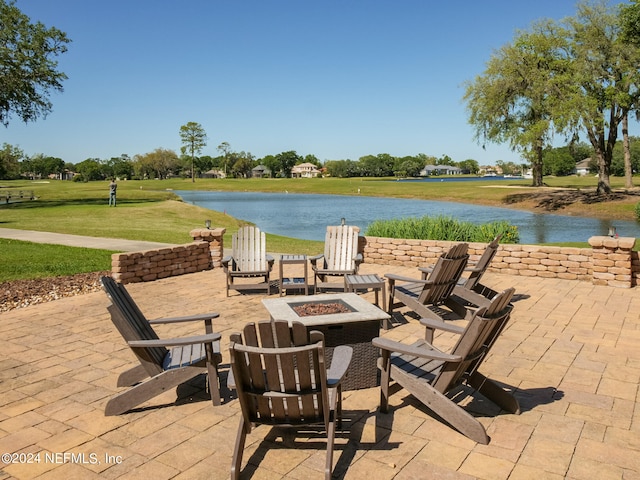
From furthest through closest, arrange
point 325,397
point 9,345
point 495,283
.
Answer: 1. point 495,283
2. point 9,345
3. point 325,397

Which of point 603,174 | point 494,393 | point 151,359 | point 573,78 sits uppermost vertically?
point 573,78

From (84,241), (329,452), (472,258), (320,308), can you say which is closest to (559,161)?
(472,258)

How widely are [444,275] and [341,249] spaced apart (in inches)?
93.9

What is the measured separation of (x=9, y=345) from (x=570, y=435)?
5.17m

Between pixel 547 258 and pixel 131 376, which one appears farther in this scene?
pixel 547 258

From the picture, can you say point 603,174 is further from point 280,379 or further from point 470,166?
point 470,166

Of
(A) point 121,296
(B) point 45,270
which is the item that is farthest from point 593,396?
(B) point 45,270

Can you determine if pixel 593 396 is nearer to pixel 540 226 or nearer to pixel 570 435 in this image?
pixel 570 435

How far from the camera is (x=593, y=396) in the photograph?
384 centimetres

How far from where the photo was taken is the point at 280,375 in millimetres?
2672

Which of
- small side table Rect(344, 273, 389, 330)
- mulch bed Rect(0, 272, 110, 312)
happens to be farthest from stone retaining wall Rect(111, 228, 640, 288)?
small side table Rect(344, 273, 389, 330)

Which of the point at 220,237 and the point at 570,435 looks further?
the point at 220,237

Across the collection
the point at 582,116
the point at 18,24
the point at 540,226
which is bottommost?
the point at 540,226

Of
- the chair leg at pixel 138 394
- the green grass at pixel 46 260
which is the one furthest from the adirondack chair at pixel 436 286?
the green grass at pixel 46 260
